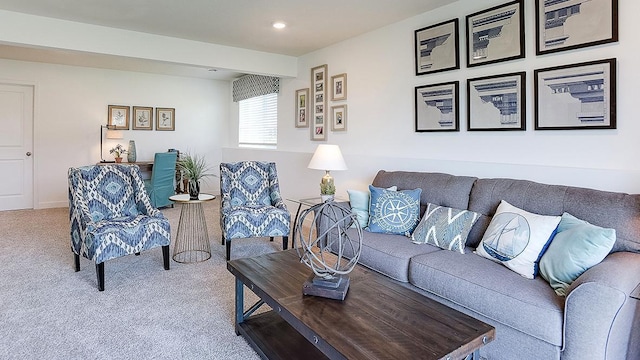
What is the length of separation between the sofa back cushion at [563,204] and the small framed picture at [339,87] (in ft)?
6.94

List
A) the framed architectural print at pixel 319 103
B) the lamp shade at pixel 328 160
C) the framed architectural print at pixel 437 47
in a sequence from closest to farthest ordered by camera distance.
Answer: the framed architectural print at pixel 437 47, the lamp shade at pixel 328 160, the framed architectural print at pixel 319 103

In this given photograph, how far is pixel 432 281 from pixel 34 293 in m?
2.78

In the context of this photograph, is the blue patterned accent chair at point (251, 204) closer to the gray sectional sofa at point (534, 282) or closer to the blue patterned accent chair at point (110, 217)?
the blue patterned accent chair at point (110, 217)

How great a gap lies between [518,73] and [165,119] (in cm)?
584

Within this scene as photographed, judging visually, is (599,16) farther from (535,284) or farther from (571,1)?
(535,284)

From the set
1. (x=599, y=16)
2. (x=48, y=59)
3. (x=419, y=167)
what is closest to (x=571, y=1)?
(x=599, y=16)

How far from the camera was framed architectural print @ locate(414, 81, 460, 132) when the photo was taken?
3168mm

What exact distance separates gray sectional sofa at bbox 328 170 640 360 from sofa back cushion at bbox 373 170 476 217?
1cm

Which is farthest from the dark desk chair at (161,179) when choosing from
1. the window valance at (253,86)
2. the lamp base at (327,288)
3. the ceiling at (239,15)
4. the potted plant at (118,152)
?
the lamp base at (327,288)

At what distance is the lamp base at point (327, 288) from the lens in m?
1.65

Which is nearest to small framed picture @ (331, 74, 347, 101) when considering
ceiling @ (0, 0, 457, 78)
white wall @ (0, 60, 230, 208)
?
ceiling @ (0, 0, 457, 78)

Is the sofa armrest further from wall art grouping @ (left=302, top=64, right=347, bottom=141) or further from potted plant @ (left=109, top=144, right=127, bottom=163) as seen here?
potted plant @ (left=109, top=144, right=127, bottom=163)

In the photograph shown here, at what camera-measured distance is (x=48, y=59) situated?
545 cm

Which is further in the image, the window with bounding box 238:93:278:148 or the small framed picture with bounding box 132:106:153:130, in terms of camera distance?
the small framed picture with bounding box 132:106:153:130
